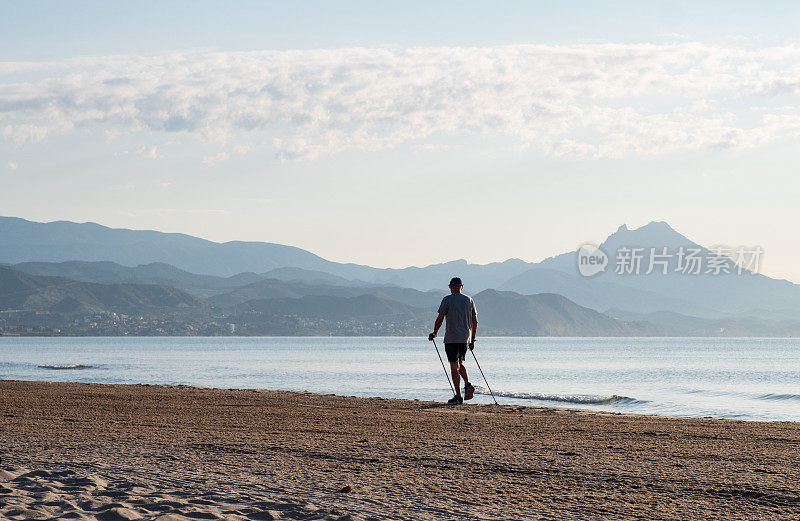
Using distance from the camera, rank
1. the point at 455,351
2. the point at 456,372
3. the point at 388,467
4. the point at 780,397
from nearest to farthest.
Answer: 1. the point at 388,467
2. the point at 455,351
3. the point at 456,372
4. the point at 780,397

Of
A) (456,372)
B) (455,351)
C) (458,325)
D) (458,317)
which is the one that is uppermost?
(458,317)

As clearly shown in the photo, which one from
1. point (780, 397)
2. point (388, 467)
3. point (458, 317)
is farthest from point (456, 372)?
point (780, 397)

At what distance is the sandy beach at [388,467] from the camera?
6.33 meters

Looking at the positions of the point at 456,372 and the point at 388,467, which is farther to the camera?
the point at 456,372

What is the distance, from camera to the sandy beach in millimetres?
6332

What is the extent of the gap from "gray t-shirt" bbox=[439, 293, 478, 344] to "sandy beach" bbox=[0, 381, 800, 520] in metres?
2.39

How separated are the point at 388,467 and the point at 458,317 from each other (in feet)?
25.4

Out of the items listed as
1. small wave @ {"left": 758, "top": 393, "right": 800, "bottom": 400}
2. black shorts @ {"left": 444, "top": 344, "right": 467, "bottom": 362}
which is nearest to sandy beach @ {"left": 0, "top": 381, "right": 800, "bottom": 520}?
black shorts @ {"left": 444, "top": 344, "right": 467, "bottom": 362}

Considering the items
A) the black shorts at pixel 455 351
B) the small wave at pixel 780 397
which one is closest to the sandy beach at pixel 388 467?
the black shorts at pixel 455 351

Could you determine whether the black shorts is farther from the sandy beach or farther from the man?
the sandy beach

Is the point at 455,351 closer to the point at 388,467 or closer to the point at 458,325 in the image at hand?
the point at 458,325

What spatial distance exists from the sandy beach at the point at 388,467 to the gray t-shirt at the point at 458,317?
239cm

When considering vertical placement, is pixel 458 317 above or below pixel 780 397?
above

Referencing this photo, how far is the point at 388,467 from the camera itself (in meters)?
8.14
